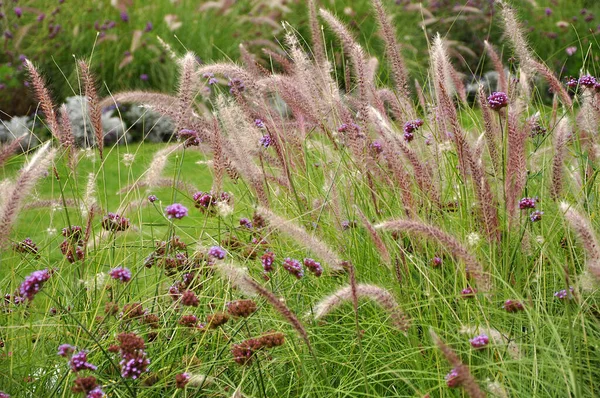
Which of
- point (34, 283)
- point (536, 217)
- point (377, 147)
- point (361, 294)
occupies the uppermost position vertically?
point (34, 283)

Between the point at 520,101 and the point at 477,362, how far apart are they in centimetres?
112

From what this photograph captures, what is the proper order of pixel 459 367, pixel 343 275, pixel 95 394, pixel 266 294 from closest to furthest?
1. pixel 459 367
2. pixel 266 294
3. pixel 95 394
4. pixel 343 275

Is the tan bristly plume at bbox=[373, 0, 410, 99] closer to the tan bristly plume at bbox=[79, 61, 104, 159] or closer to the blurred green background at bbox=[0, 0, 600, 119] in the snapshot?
the tan bristly plume at bbox=[79, 61, 104, 159]

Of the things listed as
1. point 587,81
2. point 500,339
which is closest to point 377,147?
point 587,81

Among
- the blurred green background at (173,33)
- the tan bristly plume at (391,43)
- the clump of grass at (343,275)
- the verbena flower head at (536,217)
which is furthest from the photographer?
the blurred green background at (173,33)

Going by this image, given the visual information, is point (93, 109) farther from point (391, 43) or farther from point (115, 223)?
point (391, 43)

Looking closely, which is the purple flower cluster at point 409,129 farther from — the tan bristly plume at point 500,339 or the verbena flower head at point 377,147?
the tan bristly plume at point 500,339

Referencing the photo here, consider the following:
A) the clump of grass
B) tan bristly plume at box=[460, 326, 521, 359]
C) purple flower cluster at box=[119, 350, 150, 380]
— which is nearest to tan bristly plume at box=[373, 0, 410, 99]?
the clump of grass

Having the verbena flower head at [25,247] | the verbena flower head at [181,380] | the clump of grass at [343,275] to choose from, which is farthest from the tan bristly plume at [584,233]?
the verbena flower head at [25,247]

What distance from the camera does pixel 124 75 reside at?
30.9ft

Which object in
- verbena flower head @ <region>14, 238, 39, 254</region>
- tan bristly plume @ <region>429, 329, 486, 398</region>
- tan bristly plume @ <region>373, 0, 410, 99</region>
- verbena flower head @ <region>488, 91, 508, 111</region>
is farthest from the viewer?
tan bristly plume @ <region>373, 0, 410, 99</region>

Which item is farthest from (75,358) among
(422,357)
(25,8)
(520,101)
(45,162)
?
(25,8)

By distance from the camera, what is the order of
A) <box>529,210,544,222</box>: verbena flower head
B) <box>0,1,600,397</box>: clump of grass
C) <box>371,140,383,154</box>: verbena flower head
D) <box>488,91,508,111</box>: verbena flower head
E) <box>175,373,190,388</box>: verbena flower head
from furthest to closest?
<box>371,140,383,154</box>: verbena flower head, <box>529,210,544,222</box>: verbena flower head, <box>488,91,508,111</box>: verbena flower head, <box>0,1,600,397</box>: clump of grass, <box>175,373,190,388</box>: verbena flower head

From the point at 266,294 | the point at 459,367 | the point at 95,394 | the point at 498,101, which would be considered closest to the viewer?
the point at 459,367
